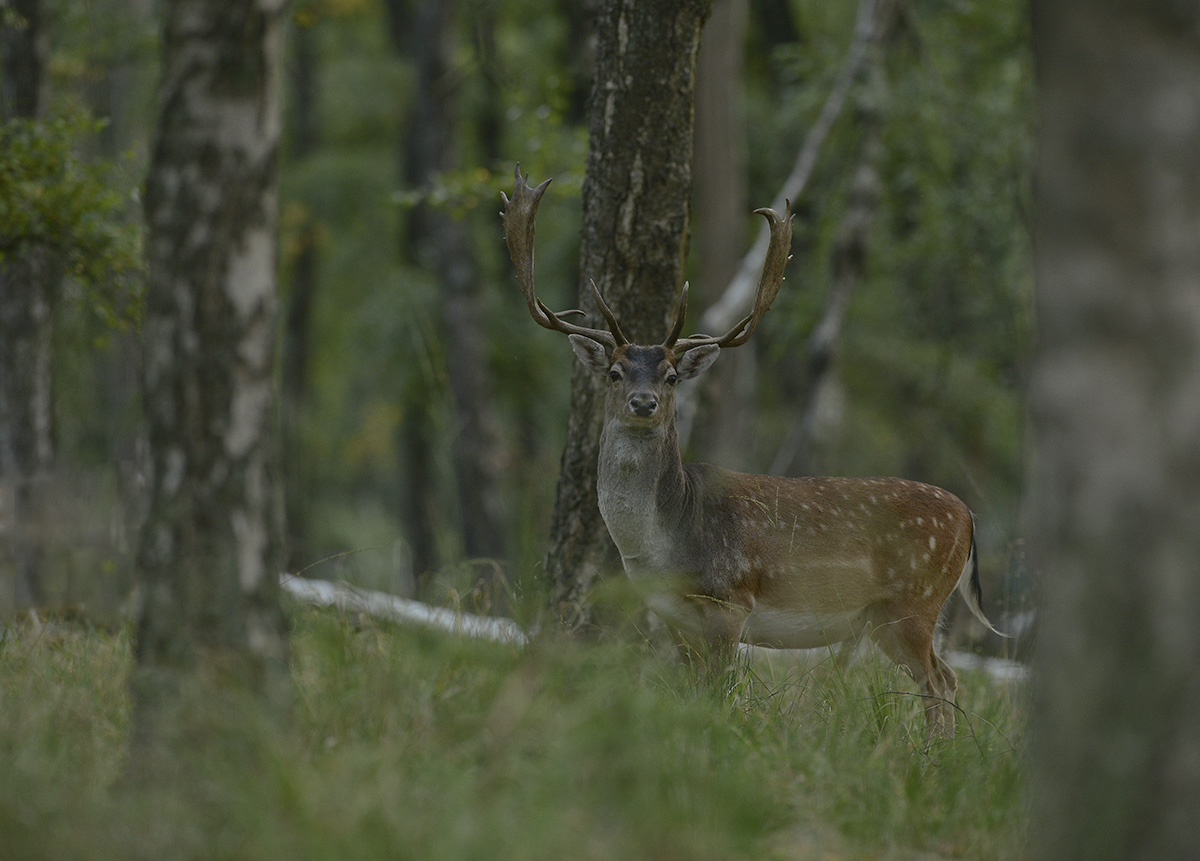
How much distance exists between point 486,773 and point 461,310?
43.7ft

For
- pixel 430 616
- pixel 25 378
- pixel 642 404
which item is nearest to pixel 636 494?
pixel 642 404

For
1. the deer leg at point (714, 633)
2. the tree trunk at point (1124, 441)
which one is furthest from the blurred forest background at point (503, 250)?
the tree trunk at point (1124, 441)

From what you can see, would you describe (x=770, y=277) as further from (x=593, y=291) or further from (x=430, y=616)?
(x=430, y=616)

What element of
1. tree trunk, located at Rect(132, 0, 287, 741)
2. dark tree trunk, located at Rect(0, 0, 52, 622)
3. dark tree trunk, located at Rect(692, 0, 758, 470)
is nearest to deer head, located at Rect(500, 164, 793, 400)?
tree trunk, located at Rect(132, 0, 287, 741)

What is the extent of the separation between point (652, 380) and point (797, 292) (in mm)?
10589

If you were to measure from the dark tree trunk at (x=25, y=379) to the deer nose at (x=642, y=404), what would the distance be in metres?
5.32

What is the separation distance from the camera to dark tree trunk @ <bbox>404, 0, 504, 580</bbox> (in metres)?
16.0

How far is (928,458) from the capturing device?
1803 centimetres

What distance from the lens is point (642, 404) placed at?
5.46 meters

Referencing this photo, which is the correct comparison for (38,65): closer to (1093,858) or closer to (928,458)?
(1093,858)

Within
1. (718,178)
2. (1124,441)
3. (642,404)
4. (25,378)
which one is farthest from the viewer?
(718,178)

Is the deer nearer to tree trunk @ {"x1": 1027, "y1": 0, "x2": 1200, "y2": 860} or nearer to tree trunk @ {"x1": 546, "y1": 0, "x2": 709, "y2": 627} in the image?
tree trunk @ {"x1": 546, "y1": 0, "x2": 709, "y2": 627}

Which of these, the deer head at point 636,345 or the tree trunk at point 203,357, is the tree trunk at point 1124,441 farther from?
the deer head at point 636,345

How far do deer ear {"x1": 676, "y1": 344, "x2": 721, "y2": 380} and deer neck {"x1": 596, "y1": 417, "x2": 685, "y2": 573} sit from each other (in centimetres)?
35
